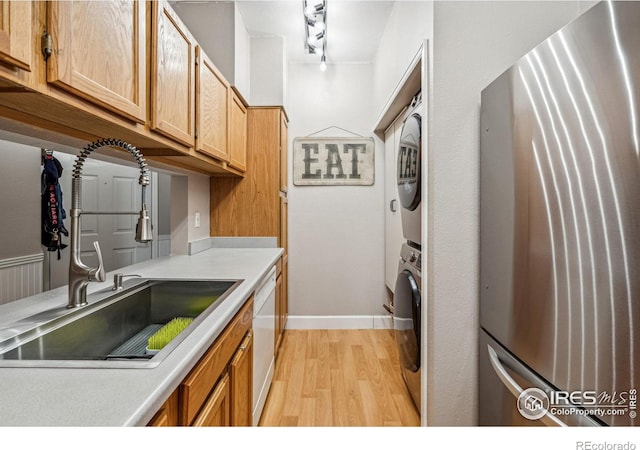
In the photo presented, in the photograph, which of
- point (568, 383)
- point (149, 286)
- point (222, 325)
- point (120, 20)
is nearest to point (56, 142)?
point (120, 20)

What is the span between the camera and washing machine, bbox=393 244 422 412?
1.77m

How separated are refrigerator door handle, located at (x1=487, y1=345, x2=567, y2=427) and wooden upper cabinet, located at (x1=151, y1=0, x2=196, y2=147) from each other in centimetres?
162

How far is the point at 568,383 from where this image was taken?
0.92 m

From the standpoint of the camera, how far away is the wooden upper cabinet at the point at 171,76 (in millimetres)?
1308

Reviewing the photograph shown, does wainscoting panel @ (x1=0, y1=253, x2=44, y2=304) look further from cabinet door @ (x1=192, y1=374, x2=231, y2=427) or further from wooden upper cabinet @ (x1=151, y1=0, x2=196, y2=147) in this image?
cabinet door @ (x1=192, y1=374, x2=231, y2=427)

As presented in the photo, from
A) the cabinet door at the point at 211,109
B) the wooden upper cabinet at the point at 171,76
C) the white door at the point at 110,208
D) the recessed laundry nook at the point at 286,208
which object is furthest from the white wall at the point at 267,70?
the white door at the point at 110,208

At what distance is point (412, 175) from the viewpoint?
1.84 m

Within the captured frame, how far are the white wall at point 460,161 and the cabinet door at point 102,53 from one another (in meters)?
1.22

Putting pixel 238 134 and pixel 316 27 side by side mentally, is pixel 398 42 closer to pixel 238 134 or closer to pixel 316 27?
pixel 316 27

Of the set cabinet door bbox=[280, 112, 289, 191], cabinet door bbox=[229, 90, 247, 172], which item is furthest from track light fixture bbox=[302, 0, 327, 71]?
cabinet door bbox=[229, 90, 247, 172]

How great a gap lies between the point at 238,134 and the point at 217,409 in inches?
80.1

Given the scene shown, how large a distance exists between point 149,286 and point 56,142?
71 centimetres
